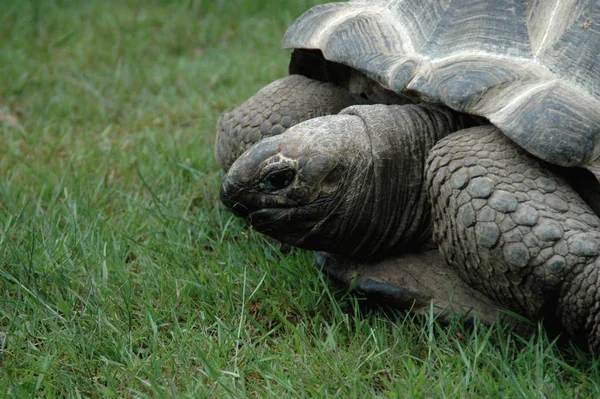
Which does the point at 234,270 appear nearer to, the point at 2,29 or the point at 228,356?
the point at 228,356

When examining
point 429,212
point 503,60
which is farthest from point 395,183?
point 503,60

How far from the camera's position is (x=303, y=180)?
284 centimetres

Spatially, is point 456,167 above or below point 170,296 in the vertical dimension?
above

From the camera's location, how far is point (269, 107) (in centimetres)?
351

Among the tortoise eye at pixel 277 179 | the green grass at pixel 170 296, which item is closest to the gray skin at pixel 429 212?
the tortoise eye at pixel 277 179

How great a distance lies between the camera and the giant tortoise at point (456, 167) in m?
2.51

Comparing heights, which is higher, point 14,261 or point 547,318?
point 547,318

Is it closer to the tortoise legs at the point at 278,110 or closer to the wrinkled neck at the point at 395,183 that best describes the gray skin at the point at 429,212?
the wrinkled neck at the point at 395,183

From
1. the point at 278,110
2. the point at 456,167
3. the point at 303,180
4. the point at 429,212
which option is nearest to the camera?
the point at 456,167

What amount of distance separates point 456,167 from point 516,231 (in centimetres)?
29

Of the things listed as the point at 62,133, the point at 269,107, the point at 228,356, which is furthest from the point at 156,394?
the point at 62,133

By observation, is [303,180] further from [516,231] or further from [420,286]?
[516,231]

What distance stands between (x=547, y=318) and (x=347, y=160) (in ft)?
2.75

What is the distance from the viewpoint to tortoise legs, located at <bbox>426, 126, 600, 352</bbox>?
2453 mm
